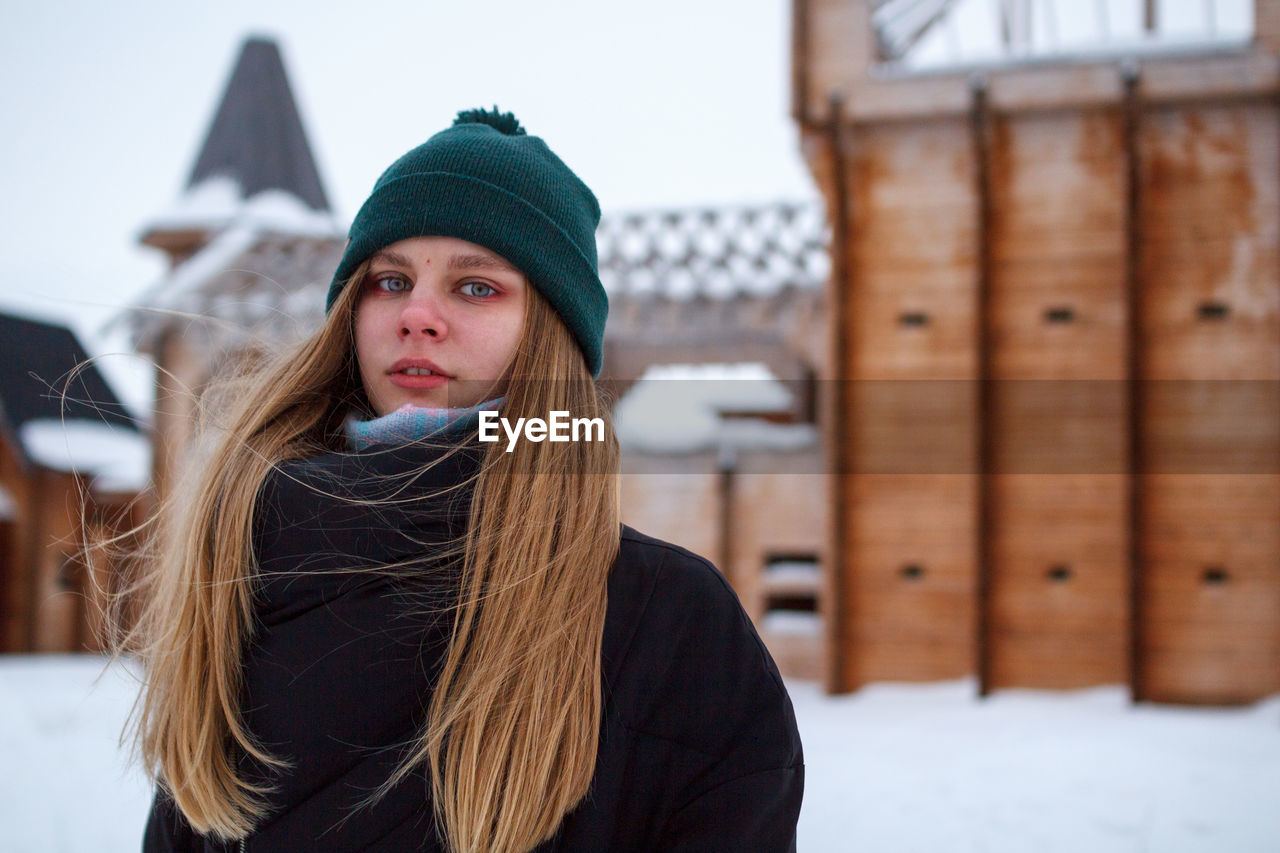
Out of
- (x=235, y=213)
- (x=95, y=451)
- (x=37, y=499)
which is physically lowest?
(x=37, y=499)

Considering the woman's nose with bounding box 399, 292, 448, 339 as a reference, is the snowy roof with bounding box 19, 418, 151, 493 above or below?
below

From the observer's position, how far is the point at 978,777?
575cm

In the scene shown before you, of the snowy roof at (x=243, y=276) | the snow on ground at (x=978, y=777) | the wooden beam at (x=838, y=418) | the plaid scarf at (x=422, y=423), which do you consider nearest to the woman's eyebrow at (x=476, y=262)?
the plaid scarf at (x=422, y=423)

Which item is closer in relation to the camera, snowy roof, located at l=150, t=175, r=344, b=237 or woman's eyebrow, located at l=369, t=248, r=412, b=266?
woman's eyebrow, located at l=369, t=248, r=412, b=266

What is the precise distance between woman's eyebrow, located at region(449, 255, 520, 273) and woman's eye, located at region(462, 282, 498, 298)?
0.10 feet

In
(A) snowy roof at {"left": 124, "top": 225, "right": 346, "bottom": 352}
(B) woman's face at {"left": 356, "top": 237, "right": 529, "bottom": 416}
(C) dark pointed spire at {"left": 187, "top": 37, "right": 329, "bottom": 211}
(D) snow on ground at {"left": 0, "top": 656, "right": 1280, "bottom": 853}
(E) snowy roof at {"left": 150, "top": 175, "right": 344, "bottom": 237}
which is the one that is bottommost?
(D) snow on ground at {"left": 0, "top": 656, "right": 1280, "bottom": 853}

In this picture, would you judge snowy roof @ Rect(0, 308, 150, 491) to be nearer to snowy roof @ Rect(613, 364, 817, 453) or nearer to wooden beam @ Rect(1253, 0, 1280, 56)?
snowy roof @ Rect(613, 364, 817, 453)

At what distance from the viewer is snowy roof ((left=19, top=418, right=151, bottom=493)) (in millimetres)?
14250

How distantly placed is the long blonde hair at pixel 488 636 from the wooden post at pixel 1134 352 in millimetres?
7025

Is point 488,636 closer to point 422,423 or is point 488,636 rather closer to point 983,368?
point 422,423

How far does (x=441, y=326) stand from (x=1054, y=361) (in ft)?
24.0

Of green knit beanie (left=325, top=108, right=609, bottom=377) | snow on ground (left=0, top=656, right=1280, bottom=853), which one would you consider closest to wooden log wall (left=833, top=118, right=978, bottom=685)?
snow on ground (left=0, top=656, right=1280, bottom=853)

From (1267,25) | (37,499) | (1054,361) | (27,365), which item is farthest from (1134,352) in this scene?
(27,365)

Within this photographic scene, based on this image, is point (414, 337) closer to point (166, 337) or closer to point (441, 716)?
point (441, 716)
